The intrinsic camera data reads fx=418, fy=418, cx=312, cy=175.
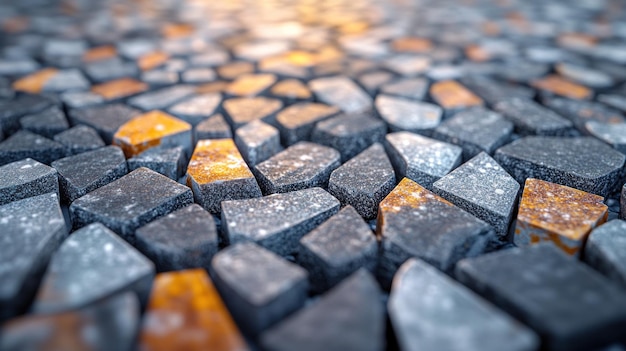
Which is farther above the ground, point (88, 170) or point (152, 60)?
point (152, 60)

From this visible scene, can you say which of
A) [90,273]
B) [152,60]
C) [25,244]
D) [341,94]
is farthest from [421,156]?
[152,60]

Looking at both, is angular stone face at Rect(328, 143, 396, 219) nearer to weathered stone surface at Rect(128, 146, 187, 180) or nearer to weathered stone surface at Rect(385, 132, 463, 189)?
weathered stone surface at Rect(385, 132, 463, 189)

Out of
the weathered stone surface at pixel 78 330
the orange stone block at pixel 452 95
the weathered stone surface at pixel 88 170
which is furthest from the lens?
the orange stone block at pixel 452 95

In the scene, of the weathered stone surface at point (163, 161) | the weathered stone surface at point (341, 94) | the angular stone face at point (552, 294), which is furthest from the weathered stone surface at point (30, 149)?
the angular stone face at point (552, 294)

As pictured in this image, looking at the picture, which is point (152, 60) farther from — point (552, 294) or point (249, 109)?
point (552, 294)

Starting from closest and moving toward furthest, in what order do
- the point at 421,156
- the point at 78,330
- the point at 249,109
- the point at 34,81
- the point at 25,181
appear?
the point at 78,330, the point at 25,181, the point at 421,156, the point at 249,109, the point at 34,81

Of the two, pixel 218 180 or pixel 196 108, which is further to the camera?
pixel 196 108

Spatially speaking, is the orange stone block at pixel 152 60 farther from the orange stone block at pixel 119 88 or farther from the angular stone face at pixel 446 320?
the angular stone face at pixel 446 320
